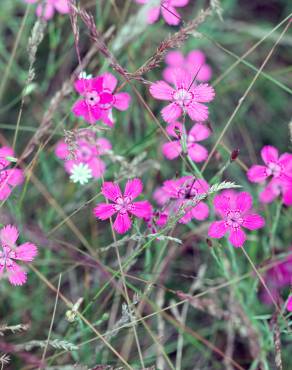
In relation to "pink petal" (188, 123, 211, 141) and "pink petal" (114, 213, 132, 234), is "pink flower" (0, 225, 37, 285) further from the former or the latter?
"pink petal" (188, 123, 211, 141)

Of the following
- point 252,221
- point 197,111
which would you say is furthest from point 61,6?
point 252,221

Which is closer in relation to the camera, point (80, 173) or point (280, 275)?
point (80, 173)

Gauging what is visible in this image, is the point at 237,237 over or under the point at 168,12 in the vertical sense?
under

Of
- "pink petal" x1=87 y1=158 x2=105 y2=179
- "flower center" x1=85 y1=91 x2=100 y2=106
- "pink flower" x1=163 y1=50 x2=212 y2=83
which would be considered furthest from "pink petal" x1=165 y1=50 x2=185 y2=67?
"flower center" x1=85 y1=91 x2=100 y2=106

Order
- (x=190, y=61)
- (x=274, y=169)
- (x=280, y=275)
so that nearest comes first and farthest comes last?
1. (x=274, y=169)
2. (x=280, y=275)
3. (x=190, y=61)

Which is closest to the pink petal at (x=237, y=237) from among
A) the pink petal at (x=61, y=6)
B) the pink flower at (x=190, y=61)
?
the pink petal at (x=61, y=6)

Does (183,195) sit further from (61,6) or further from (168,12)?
(61,6)

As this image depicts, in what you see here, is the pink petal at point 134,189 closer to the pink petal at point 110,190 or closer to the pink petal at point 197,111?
the pink petal at point 110,190
